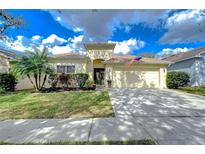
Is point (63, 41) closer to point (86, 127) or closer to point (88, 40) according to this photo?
point (88, 40)

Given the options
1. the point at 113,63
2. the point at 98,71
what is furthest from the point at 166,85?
the point at 98,71

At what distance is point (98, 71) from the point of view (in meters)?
19.5

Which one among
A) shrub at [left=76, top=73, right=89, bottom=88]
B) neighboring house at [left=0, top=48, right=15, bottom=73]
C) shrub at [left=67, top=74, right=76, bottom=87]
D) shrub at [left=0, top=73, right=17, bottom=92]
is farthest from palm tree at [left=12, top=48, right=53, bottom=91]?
neighboring house at [left=0, top=48, right=15, bottom=73]

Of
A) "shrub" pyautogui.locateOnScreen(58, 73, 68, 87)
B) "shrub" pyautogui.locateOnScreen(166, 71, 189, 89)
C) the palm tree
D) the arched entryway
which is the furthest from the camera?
the arched entryway

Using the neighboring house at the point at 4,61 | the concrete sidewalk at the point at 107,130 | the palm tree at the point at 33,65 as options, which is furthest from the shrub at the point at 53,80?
the concrete sidewalk at the point at 107,130

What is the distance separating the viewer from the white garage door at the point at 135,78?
18.0 m

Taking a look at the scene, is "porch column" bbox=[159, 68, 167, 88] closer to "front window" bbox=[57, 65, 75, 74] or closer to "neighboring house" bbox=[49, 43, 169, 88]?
"neighboring house" bbox=[49, 43, 169, 88]

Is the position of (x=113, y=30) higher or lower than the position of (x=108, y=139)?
higher

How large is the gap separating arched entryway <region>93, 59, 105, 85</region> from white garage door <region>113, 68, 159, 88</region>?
1.82 metres

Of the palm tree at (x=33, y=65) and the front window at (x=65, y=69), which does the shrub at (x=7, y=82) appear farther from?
the front window at (x=65, y=69)

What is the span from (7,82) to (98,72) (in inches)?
354

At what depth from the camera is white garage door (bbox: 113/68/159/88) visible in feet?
59.1

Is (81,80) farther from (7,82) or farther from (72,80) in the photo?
(7,82)

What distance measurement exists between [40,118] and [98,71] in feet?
44.0
